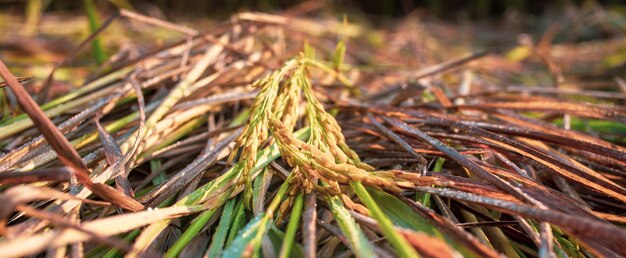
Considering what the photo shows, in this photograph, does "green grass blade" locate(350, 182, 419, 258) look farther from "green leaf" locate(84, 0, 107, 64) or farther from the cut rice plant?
"green leaf" locate(84, 0, 107, 64)

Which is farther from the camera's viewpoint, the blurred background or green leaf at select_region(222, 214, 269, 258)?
the blurred background

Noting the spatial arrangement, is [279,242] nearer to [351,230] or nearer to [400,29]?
[351,230]

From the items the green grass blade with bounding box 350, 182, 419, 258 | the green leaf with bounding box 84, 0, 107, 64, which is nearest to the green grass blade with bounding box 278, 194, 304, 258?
the green grass blade with bounding box 350, 182, 419, 258

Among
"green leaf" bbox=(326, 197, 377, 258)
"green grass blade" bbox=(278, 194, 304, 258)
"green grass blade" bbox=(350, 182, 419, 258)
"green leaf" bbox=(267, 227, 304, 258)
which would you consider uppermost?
"green grass blade" bbox=(350, 182, 419, 258)

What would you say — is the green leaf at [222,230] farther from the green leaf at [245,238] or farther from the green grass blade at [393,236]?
the green grass blade at [393,236]

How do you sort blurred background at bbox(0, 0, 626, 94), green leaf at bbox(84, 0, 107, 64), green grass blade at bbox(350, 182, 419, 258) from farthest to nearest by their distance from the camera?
blurred background at bbox(0, 0, 626, 94), green leaf at bbox(84, 0, 107, 64), green grass blade at bbox(350, 182, 419, 258)

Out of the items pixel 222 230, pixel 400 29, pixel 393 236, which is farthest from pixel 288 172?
pixel 400 29

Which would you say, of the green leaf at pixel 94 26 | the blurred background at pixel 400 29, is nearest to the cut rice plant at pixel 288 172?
the green leaf at pixel 94 26

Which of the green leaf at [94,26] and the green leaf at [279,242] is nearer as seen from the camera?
the green leaf at [279,242]

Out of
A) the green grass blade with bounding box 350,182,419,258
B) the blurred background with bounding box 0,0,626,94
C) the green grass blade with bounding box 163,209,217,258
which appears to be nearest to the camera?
the green grass blade with bounding box 350,182,419,258

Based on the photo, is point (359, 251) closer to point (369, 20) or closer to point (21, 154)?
point (21, 154)

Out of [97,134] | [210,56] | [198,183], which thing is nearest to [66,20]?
[210,56]
